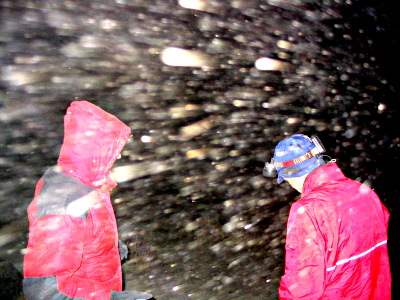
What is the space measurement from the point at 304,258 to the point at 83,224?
1.33m

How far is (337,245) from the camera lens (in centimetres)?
146

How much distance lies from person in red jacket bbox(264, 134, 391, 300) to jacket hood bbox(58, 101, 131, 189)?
4.23ft

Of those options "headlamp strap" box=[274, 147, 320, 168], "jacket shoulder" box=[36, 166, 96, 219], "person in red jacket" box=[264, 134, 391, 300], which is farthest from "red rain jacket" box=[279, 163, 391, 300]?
"jacket shoulder" box=[36, 166, 96, 219]

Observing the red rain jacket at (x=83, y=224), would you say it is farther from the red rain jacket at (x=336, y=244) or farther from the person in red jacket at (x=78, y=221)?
the red rain jacket at (x=336, y=244)

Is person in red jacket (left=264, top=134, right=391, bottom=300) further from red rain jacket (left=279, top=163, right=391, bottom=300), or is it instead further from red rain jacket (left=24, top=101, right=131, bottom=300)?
red rain jacket (left=24, top=101, right=131, bottom=300)

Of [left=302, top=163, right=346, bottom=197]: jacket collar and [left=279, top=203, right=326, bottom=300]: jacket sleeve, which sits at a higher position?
[left=302, top=163, right=346, bottom=197]: jacket collar

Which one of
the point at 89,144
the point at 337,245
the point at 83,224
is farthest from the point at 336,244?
the point at 89,144

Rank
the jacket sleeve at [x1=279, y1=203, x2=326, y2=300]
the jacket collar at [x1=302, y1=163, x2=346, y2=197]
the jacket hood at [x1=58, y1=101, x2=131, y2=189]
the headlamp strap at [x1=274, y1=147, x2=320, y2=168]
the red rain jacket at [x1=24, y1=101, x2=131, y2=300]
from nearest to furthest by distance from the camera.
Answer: the red rain jacket at [x1=24, y1=101, x2=131, y2=300]
the jacket sleeve at [x1=279, y1=203, x2=326, y2=300]
the jacket hood at [x1=58, y1=101, x2=131, y2=189]
the jacket collar at [x1=302, y1=163, x2=346, y2=197]
the headlamp strap at [x1=274, y1=147, x2=320, y2=168]

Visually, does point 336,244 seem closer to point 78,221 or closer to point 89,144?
point 78,221

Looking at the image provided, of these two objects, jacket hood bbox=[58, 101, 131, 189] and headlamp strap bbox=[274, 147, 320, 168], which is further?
headlamp strap bbox=[274, 147, 320, 168]

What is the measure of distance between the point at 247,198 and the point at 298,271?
2276 mm

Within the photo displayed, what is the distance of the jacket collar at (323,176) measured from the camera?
1640mm

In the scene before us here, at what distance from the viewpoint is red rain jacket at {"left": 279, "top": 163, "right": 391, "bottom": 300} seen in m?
1.44

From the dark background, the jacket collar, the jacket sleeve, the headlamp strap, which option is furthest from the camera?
the dark background
